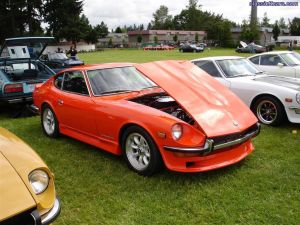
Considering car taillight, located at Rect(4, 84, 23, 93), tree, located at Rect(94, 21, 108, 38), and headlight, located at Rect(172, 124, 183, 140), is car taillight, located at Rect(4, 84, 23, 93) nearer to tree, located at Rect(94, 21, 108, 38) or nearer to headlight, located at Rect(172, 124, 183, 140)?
headlight, located at Rect(172, 124, 183, 140)

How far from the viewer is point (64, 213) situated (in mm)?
3727

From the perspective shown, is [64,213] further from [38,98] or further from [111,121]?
[38,98]

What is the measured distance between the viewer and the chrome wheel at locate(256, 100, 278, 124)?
679 centimetres

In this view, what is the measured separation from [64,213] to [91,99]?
193 cm

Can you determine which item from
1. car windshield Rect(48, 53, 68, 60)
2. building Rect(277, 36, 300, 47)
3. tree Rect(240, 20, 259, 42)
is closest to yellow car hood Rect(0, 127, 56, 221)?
car windshield Rect(48, 53, 68, 60)

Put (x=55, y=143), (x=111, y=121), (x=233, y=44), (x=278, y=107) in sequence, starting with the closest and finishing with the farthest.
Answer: (x=111, y=121) → (x=55, y=143) → (x=278, y=107) → (x=233, y=44)

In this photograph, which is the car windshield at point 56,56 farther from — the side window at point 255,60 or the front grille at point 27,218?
the front grille at point 27,218

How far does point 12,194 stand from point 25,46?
24.3 ft

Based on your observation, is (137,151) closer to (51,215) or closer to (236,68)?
(51,215)

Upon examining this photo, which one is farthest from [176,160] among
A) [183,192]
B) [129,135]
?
[129,135]

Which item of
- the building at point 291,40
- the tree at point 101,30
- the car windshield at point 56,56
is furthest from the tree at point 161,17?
the car windshield at point 56,56

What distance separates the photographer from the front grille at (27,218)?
246cm

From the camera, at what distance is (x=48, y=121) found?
21.5ft

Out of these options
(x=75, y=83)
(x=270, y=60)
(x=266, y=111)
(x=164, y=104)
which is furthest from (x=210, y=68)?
(x=270, y=60)
